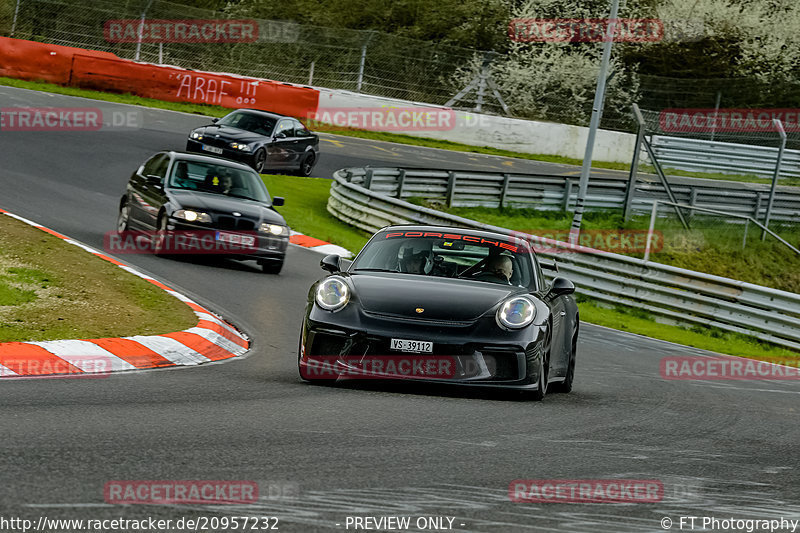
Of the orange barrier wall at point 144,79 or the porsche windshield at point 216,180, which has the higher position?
the orange barrier wall at point 144,79

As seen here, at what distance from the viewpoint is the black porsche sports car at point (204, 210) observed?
51.1 ft

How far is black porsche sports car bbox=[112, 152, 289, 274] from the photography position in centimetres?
1558

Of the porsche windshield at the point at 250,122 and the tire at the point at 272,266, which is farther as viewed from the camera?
the porsche windshield at the point at 250,122

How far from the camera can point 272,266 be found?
16.4m

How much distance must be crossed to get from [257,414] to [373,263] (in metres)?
2.68

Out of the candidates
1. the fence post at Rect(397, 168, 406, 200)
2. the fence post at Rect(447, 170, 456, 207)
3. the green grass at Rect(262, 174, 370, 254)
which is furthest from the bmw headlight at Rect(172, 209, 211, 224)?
the fence post at Rect(447, 170, 456, 207)

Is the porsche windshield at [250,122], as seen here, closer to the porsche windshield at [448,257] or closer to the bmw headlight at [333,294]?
the porsche windshield at [448,257]

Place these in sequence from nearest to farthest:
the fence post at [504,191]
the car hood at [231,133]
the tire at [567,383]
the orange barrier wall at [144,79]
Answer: the tire at [567,383], the car hood at [231,133], the fence post at [504,191], the orange barrier wall at [144,79]

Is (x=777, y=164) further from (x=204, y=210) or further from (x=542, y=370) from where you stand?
(x=542, y=370)

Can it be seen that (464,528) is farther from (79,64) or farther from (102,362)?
(79,64)

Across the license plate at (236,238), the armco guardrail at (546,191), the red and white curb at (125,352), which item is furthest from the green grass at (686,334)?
the red and white curb at (125,352)

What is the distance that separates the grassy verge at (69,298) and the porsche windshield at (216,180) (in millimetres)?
2693

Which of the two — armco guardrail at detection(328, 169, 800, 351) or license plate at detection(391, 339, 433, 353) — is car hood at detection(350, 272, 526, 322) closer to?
license plate at detection(391, 339, 433, 353)

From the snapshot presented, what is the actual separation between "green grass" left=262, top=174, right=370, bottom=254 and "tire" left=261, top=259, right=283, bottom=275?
4.67 metres
